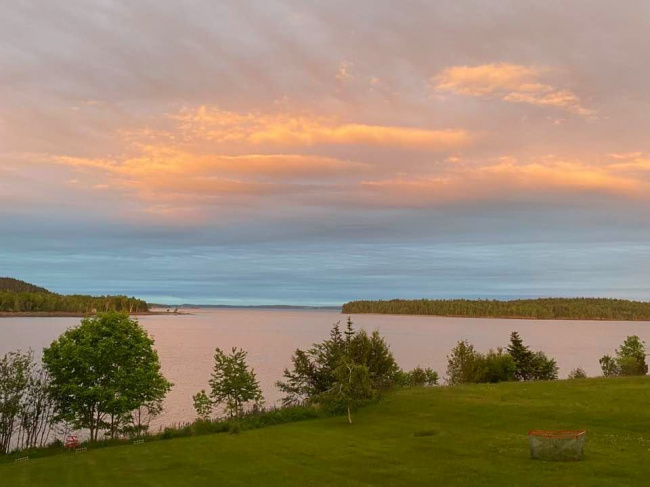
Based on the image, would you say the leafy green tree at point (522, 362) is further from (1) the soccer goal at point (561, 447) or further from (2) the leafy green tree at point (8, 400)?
(2) the leafy green tree at point (8, 400)

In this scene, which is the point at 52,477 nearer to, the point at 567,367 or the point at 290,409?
the point at 290,409

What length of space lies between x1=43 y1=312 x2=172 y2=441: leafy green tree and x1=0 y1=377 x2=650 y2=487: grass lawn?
542 inches

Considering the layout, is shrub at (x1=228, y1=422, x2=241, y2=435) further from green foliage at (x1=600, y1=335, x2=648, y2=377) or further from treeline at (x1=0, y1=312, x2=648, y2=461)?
green foliage at (x1=600, y1=335, x2=648, y2=377)

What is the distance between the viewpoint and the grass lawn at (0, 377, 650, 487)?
84.3ft

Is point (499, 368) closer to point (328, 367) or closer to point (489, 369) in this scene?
point (489, 369)

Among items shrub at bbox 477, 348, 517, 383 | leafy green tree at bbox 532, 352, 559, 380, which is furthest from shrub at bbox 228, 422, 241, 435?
leafy green tree at bbox 532, 352, 559, 380

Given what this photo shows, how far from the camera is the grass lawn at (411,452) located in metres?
25.7

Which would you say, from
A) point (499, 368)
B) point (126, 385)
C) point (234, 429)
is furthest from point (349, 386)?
point (499, 368)

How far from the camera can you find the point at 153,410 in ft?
191

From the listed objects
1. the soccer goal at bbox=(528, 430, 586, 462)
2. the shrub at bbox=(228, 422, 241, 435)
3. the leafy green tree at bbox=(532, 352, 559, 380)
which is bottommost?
the shrub at bbox=(228, 422, 241, 435)

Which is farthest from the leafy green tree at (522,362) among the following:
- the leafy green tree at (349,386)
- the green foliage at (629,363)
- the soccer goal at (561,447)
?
the soccer goal at (561,447)

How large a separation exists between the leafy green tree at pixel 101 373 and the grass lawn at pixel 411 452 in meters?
13.8

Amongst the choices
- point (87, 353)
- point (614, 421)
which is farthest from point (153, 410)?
point (614, 421)

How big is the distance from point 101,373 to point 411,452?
36.4 metres
